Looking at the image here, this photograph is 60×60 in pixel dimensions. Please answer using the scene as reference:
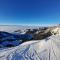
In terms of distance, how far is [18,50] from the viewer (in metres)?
2.74

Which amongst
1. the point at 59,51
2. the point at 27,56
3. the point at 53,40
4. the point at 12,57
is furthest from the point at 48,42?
the point at 12,57

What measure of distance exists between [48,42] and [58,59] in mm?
400

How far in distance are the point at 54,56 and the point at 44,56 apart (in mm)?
168

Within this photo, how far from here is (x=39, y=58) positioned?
2.48 metres

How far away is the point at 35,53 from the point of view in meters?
2.59

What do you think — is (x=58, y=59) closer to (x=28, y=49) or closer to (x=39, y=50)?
(x=39, y=50)

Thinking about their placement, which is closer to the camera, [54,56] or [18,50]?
[54,56]

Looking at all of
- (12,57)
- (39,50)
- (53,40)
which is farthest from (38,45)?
(12,57)

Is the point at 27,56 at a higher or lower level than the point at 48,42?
lower

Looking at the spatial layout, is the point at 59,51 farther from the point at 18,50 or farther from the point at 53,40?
the point at 18,50

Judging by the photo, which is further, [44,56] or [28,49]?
[28,49]

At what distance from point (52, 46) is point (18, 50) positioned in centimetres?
63

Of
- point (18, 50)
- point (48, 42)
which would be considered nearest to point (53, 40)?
point (48, 42)

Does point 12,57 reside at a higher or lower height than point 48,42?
lower
